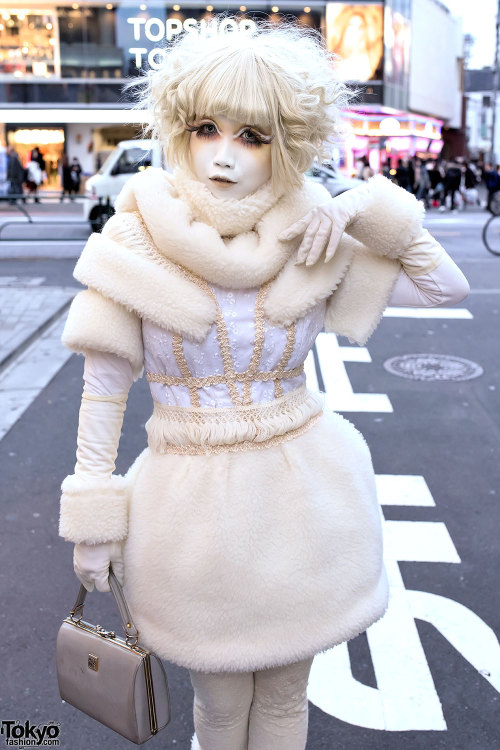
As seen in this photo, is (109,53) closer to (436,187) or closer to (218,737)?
(436,187)

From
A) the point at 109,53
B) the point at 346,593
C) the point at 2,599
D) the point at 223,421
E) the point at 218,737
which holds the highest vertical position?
the point at 109,53

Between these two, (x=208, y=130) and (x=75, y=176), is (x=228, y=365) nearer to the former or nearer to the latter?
(x=208, y=130)

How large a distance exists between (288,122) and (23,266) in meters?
12.5

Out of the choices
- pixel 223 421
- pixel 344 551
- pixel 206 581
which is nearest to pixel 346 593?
pixel 344 551

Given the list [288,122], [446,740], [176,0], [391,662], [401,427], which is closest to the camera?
[288,122]

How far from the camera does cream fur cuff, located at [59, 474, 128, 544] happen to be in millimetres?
2088

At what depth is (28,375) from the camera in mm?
7621

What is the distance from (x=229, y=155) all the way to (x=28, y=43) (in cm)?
3575

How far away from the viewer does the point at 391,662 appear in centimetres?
344

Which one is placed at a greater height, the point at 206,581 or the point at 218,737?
the point at 206,581

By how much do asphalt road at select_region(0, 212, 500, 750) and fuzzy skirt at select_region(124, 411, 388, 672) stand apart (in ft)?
0.33

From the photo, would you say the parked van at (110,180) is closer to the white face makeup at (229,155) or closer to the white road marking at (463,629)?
the white road marking at (463,629)

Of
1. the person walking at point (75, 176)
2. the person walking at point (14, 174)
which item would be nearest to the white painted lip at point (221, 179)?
the person walking at point (14, 174)

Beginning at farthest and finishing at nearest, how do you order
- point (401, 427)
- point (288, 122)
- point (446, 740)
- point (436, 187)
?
point (436, 187), point (401, 427), point (446, 740), point (288, 122)
